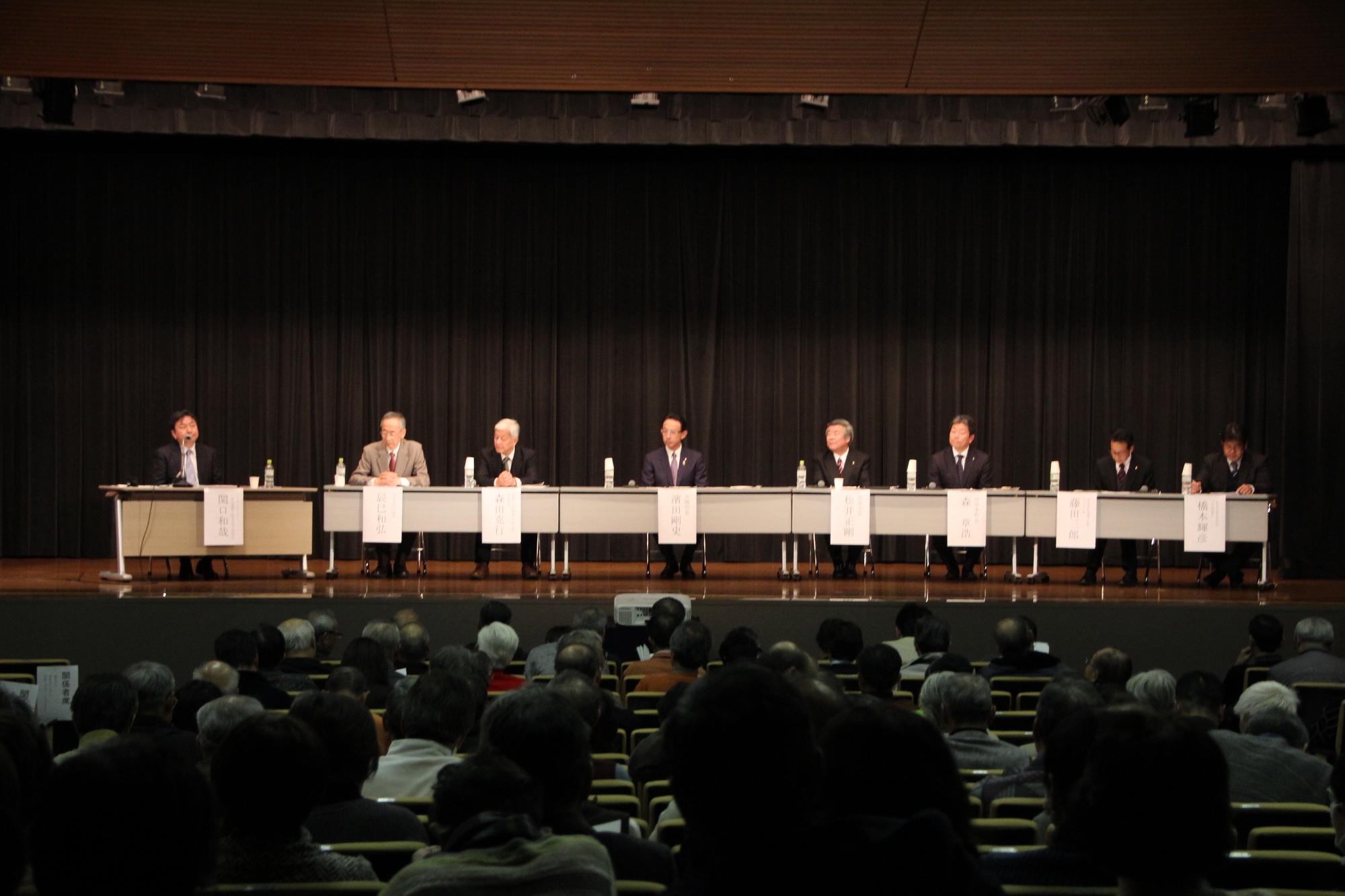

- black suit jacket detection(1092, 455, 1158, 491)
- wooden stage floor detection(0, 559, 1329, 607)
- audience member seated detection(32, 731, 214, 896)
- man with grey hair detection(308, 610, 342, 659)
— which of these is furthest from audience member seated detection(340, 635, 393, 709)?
black suit jacket detection(1092, 455, 1158, 491)

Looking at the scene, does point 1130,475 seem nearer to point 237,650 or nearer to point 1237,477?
point 1237,477

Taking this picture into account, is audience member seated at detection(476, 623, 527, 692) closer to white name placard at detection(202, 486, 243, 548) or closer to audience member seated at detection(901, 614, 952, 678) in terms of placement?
audience member seated at detection(901, 614, 952, 678)

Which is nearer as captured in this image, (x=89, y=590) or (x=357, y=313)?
(x=89, y=590)

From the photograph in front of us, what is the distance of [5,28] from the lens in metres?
9.52

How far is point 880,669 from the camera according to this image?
4672 millimetres

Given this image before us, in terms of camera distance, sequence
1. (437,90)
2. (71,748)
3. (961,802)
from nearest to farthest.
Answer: (961,802), (71,748), (437,90)

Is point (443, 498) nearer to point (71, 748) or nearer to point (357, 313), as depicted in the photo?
point (357, 313)

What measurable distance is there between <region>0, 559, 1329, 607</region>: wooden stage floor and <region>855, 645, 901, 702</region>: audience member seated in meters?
4.18

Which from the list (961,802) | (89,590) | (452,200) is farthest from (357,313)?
(961,802)

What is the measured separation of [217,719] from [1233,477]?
9.14 m

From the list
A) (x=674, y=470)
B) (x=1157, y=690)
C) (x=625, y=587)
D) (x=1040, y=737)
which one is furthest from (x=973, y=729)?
(x=674, y=470)

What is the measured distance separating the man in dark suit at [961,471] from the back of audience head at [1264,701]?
6.20 meters

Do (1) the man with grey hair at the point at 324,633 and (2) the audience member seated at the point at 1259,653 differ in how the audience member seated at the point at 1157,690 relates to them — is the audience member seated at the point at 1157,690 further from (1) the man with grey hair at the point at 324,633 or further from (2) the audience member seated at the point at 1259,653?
(1) the man with grey hair at the point at 324,633

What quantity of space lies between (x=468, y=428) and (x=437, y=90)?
3357 mm
